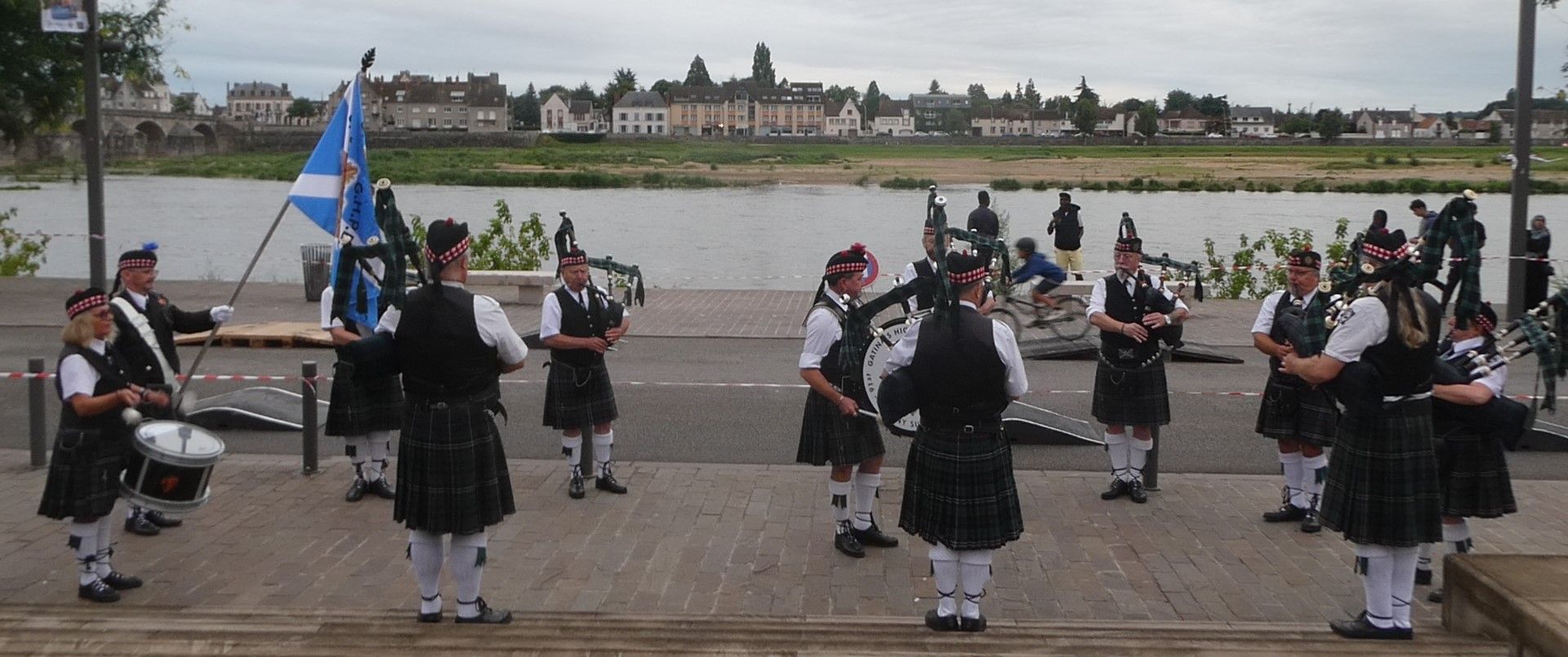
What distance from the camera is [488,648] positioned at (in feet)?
14.0

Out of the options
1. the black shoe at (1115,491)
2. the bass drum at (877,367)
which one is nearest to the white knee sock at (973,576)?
the bass drum at (877,367)

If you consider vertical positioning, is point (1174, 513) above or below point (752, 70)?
below

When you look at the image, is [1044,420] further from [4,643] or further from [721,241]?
[721,241]

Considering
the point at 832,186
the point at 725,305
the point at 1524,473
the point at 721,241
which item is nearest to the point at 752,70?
the point at 832,186

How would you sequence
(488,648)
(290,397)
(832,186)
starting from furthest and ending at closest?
1. (832,186)
2. (290,397)
3. (488,648)

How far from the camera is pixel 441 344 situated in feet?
15.9

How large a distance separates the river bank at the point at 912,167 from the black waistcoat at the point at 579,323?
4265 cm

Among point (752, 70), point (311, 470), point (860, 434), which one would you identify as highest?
point (752, 70)

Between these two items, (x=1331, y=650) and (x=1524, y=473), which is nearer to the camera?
(x=1331, y=650)

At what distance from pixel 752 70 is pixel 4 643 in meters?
142

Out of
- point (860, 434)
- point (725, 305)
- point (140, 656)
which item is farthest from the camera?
point (725, 305)

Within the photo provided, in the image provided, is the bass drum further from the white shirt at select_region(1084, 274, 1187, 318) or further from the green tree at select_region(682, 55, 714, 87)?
the green tree at select_region(682, 55, 714, 87)

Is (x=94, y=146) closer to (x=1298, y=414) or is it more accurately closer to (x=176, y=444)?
(x=176, y=444)

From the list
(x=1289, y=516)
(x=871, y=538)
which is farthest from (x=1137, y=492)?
(x=871, y=538)
